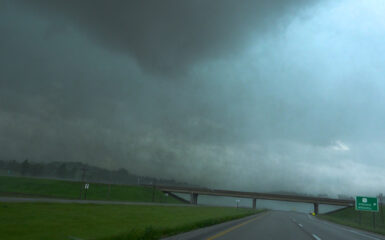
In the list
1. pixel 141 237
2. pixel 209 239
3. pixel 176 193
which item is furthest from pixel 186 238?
pixel 176 193

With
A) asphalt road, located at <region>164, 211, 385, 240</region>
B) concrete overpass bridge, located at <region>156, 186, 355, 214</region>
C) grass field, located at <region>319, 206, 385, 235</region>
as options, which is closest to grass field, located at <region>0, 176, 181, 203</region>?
concrete overpass bridge, located at <region>156, 186, 355, 214</region>

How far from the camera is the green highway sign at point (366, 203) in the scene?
4816cm

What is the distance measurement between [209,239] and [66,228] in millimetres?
6697

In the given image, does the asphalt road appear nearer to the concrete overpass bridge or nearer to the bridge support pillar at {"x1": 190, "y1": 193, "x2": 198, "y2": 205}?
the concrete overpass bridge

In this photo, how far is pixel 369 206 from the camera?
1911 inches

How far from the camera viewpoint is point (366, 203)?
4906 cm

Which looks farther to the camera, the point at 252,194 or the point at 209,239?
the point at 252,194

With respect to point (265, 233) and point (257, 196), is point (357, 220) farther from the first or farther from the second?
point (265, 233)

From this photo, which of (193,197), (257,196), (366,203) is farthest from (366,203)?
(193,197)

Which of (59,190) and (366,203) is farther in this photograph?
(59,190)

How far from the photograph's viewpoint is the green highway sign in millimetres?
48159

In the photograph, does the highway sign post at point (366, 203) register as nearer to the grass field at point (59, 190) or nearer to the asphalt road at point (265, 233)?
the asphalt road at point (265, 233)

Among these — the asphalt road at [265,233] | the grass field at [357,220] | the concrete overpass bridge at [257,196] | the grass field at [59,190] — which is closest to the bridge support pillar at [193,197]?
the concrete overpass bridge at [257,196]

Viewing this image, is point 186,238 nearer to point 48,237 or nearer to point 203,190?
point 48,237
